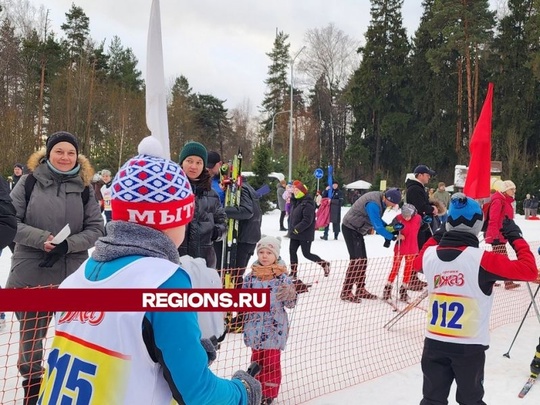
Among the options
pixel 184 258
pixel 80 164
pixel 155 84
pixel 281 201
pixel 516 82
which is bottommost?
pixel 281 201

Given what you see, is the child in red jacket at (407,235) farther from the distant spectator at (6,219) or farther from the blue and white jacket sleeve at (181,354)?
the blue and white jacket sleeve at (181,354)

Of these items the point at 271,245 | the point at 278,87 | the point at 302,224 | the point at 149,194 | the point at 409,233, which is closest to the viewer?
the point at 149,194

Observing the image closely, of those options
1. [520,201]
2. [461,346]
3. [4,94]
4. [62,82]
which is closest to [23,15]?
[62,82]

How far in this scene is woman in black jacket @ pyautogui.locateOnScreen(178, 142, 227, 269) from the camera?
150 inches

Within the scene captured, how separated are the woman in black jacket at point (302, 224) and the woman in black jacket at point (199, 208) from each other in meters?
3.38

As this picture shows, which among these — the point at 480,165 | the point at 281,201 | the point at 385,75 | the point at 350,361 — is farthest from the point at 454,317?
the point at 385,75

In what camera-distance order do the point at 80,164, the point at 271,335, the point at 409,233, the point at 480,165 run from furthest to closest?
the point at 409,233
the point at 480,165
the point at 271,335
the point at 80,164

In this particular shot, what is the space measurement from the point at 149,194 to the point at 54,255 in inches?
83.5

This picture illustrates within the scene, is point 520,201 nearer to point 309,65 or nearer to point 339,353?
point 309,65

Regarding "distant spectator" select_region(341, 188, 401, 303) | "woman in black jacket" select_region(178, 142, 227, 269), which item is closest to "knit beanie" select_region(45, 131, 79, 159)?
"woman in black jacket" select_region(178, 142, 227, 269)

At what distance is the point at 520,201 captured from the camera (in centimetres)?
2705

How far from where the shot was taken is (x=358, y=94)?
40438 millimetres

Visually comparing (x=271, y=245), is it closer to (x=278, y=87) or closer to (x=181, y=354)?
(x=181, y=354)

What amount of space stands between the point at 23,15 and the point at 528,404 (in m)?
36.4
